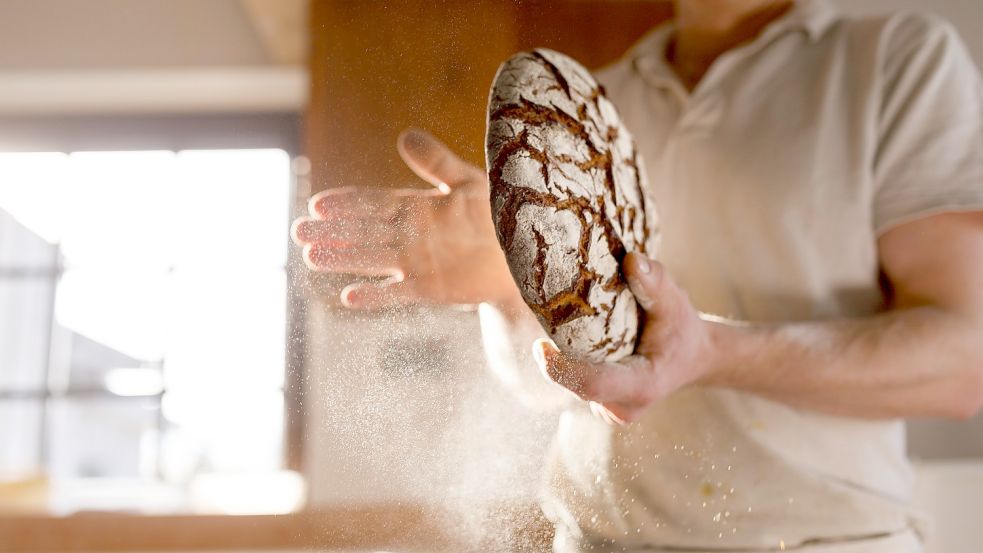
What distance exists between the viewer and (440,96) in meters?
0.28

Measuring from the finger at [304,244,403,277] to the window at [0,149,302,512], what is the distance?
0.04 ft

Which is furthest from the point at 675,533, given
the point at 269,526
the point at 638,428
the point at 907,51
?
the point at 907,51

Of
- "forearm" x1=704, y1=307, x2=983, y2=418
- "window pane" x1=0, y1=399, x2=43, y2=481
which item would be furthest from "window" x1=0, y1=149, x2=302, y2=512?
"forearm" x1=704, y1=307, x2=983, y2=418

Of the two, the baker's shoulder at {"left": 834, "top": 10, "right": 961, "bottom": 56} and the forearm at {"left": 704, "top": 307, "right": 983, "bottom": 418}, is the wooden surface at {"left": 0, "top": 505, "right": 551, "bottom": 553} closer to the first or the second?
the forearm at {"left": 704, "top": 307, "right": 983, "bottom": 418}

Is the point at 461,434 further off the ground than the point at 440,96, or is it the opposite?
the point at 440,96

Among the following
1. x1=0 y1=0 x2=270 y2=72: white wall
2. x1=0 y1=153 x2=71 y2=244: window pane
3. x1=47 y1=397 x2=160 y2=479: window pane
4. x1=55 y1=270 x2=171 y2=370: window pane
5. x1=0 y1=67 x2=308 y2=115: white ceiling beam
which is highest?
x1=0 y1=0 x2=270 y2=72: white wall

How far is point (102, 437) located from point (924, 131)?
0.42m

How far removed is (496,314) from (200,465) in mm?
116

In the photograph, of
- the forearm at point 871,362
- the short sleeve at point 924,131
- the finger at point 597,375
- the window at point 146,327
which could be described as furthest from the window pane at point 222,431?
Answer: the short sleeve at point 924,131

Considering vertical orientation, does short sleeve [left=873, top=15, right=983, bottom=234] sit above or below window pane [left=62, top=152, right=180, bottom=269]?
above

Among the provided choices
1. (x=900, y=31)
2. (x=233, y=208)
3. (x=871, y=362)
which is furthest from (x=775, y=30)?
(x=233, y=208)

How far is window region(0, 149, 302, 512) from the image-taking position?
23 centimetres

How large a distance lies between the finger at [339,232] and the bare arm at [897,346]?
16 centimetres

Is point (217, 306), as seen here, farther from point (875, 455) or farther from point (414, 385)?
point (875, 455)
